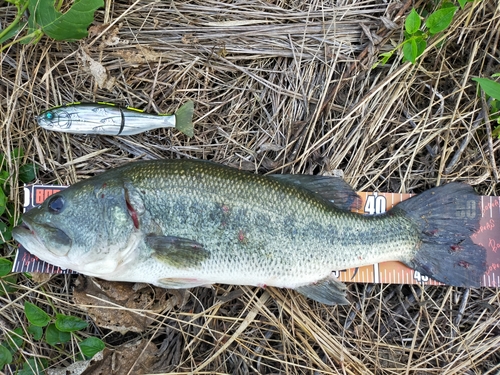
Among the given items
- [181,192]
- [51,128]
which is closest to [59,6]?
[51,128]

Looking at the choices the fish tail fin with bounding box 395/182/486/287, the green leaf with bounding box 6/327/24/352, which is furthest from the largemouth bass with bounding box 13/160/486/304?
the green leaf with bounding box 6/327/24/352

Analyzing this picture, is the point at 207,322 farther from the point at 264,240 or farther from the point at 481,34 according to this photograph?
the point at 481,34

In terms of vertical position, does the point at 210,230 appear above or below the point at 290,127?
below

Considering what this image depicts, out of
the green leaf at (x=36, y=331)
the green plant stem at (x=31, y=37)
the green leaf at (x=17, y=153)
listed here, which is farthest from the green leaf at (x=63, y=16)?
the green leaf at (x=36, y=331)

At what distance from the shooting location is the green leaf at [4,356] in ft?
10.7

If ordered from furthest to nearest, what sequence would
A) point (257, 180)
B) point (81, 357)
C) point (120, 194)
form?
point (81, 357), point (257, 180), point (120, 194)

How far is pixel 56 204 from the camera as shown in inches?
119

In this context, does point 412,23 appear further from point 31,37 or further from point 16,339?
point 16,339

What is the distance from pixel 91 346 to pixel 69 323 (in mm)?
289

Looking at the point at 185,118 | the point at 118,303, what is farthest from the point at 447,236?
the point at 118,303

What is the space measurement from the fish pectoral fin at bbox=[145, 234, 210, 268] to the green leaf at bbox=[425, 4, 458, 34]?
285 cm

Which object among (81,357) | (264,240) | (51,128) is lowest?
(81,357)

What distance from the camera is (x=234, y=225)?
3.11m

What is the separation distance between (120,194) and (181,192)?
0.47 metres
